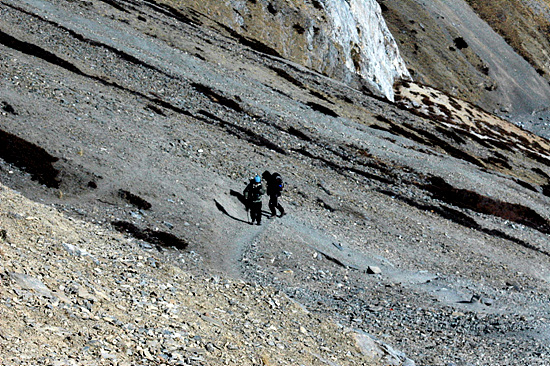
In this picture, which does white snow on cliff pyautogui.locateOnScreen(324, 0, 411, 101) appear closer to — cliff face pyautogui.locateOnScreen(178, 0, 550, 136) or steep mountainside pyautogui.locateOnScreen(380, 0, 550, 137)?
cliff face pyautogui.locateOnScreen(178, 0, 550, 136)

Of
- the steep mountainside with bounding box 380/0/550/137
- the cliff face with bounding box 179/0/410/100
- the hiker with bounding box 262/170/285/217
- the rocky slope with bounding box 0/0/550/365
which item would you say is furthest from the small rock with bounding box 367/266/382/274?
the steep mountainside with bounding box 380/0/550/137

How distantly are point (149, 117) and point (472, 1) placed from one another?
15430 centimetres

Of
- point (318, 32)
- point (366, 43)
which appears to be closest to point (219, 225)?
point (318, 32)

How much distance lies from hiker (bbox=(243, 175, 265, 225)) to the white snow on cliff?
72063mm

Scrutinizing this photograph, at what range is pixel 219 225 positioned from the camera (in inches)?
976

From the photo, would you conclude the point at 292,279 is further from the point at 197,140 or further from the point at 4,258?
the point at 197,140

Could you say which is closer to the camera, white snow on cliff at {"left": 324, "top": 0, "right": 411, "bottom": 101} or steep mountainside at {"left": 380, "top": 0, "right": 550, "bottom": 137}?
white snow on cliff at {"left": 324, "top": 0, "right": 411, "bottom": 101}

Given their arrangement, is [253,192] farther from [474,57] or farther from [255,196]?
[474,57]

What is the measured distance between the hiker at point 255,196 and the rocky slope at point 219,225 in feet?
2.69

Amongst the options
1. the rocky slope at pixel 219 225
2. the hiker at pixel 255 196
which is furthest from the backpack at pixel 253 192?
the rocky slope at pixel 219 225

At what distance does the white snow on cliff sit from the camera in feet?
317

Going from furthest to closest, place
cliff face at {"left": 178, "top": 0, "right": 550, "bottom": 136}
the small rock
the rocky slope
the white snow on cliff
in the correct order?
the white snow on cliff < cliff face at {"left": 178, "top": 0, "right": 550, "bottom": 136} < the small rock < the rocky slope

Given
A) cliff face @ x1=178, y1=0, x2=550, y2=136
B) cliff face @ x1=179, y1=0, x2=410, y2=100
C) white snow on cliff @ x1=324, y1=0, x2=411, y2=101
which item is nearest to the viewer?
cliff face @ x1=179, y1=0, x2=410, y2=100

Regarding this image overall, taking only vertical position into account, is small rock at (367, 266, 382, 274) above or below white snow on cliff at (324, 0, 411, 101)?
below
